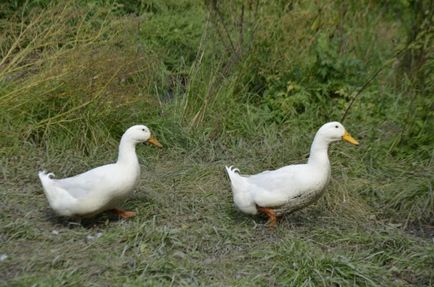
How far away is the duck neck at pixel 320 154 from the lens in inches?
189

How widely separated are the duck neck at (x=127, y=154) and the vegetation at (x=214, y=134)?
39 cm

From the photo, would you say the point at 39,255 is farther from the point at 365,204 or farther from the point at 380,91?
the point at 380,91

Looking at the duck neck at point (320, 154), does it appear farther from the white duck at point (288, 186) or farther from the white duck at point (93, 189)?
the white duck at point (93, 189)

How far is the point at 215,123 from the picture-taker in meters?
6.46

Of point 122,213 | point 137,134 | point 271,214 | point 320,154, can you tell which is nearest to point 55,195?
point 122,213

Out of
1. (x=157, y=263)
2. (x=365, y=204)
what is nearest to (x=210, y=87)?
(x=365, y=204)

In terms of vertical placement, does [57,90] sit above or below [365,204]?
above

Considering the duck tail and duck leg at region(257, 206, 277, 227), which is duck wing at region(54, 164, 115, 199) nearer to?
the duck tail

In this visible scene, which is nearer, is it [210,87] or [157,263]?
[157,263]

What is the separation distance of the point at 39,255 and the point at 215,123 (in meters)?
2.52

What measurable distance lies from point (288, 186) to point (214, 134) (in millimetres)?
1803

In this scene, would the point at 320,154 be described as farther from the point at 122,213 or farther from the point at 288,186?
the point at 122,213

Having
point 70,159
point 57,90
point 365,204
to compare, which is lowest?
point 365,204

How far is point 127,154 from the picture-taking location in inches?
190
